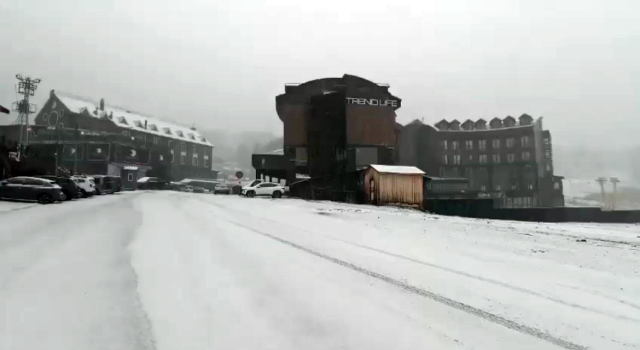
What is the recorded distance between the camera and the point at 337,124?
4612 centimetres

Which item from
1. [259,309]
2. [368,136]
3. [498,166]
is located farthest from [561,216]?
[498,166]

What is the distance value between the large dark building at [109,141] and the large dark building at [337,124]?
35268mm

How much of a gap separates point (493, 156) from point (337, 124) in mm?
50745

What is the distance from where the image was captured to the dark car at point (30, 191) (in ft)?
80.0

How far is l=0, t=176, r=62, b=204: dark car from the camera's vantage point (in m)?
24.4

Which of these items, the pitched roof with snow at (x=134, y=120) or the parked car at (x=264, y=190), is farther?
the pitched roof with snow at (x=134, y=120)

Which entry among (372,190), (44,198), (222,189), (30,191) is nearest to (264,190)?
(222,189)

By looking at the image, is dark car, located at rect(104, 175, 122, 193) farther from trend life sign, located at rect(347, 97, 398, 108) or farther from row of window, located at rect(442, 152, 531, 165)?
row of window, located at rect(442, 152, 531, 165)

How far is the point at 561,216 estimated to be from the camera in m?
28.0

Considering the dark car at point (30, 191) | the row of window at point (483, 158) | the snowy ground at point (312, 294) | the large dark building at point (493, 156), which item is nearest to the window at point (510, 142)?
the large dark building at point (493, 156)

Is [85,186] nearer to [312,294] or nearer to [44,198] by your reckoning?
[44,198]

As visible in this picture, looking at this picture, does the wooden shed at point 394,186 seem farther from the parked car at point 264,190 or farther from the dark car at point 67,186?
the dark car at point 67,186

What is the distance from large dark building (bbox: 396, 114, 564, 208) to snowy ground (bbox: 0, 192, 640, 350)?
7274 centimetres

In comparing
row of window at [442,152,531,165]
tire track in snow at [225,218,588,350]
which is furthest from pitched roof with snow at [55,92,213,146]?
tire track in snow at [225,218,588,350]
